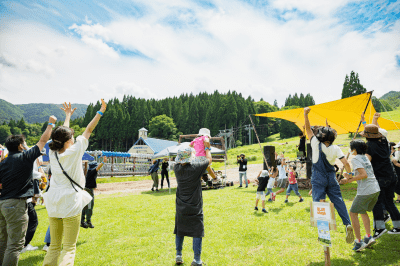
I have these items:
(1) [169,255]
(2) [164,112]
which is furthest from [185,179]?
(2) [164,112]

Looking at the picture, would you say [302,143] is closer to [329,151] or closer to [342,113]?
[342,113]

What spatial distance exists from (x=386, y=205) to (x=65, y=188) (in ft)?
17.1

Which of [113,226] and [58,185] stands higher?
[58,185]

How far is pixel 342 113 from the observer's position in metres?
10.4

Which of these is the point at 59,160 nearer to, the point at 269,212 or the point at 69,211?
the point at 69,211

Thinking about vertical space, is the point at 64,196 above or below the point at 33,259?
above

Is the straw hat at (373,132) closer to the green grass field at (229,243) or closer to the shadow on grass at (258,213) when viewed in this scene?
the green grass field at (229,243)

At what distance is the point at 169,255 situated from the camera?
386 centimetres

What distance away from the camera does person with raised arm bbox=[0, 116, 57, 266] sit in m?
2.74

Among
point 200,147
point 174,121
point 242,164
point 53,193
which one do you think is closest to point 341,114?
point 242,164

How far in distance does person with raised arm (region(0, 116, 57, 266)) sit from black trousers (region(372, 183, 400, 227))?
17.9 ft

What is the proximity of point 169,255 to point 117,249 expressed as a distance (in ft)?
3.90

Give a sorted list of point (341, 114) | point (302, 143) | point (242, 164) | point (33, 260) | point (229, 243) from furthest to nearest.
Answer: point (242, 164) < point (302, 143) < point (341, 114) < point (229, 243) < point (33, 260)

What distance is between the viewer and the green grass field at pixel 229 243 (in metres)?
3.54
